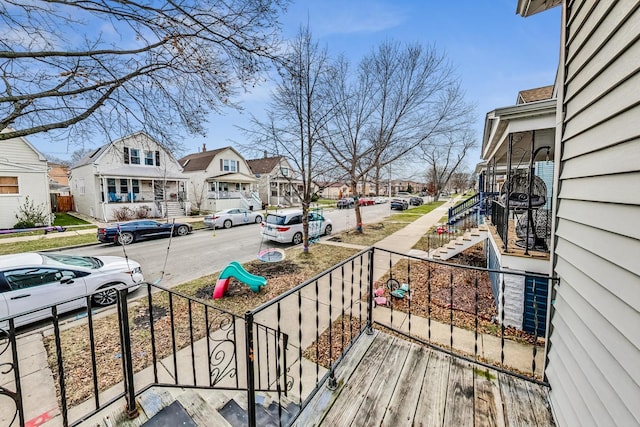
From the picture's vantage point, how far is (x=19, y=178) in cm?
1470

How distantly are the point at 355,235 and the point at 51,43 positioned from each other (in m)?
11.8

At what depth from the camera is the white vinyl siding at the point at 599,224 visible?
134cm

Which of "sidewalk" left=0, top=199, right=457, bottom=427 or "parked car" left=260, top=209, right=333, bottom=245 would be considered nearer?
"sidewalk" left=0, top=199, right=457, bottom=427

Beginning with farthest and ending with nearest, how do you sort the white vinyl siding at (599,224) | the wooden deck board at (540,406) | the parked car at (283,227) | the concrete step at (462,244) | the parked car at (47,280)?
the parked car at (283,227)
the concrete step at (462,244)
the parked car at (47,280)
the wooden deck board at (540,406)
the white vinyl siding at (599,224)

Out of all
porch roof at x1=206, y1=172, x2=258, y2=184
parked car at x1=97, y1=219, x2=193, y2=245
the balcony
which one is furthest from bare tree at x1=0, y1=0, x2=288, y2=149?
porch roof at x1=206, y1=172, x2=258, y2=184

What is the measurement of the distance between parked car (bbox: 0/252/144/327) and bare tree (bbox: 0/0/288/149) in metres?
2.14

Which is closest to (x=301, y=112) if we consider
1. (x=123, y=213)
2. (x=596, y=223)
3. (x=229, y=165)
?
(x=596, y=223)

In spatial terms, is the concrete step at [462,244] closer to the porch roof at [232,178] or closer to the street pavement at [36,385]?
the street pavement at [36,385]

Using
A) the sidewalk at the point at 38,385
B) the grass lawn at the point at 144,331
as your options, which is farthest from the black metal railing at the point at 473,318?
the sidewalk at the point at 38,385

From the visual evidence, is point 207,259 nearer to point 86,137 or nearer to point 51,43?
point 86,137

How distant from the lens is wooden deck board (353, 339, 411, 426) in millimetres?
2086

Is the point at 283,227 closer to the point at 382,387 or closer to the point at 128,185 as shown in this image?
the point at 382,387

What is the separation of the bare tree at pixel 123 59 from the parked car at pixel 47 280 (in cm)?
214

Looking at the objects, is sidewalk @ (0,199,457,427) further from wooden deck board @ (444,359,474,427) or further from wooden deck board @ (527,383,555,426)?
wooden deck board @ (527,383,555,426)
